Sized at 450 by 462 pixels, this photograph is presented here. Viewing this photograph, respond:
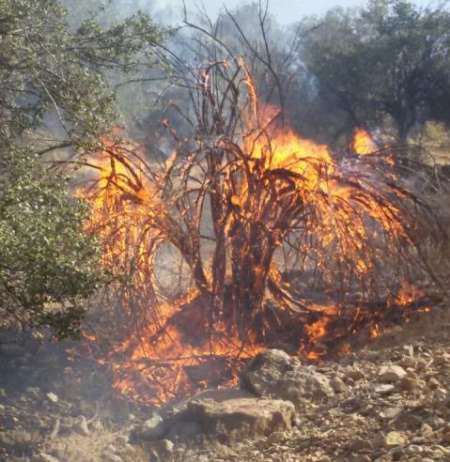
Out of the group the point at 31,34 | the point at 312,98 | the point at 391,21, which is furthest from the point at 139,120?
the point at 31,34

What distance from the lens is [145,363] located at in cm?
789

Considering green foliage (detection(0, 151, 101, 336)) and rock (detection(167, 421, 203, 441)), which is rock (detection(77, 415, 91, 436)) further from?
green foliage (detection(0, 151, 101, 336))

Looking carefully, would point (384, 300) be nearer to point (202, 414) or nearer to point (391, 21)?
point (202, 414)

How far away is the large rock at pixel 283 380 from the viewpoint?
221 inches

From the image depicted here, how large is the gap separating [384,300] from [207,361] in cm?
255

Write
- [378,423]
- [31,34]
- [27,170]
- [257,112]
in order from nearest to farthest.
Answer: [378,423], [27,170], [31,34], [257,112]

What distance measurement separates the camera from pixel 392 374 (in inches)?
215

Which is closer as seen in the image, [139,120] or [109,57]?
[109,57]

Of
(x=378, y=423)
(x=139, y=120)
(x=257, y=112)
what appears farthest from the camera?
(x=139, y=120)

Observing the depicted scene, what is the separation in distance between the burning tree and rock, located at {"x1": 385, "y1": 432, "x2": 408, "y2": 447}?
3.29 meters

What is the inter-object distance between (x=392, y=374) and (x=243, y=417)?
133 centimetres

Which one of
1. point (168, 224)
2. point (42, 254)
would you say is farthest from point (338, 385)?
point (168, 224)

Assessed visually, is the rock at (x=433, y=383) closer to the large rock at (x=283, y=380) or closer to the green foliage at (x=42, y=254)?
the large rock at (x=283, y=380)

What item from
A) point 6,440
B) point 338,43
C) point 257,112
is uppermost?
point 338,43
